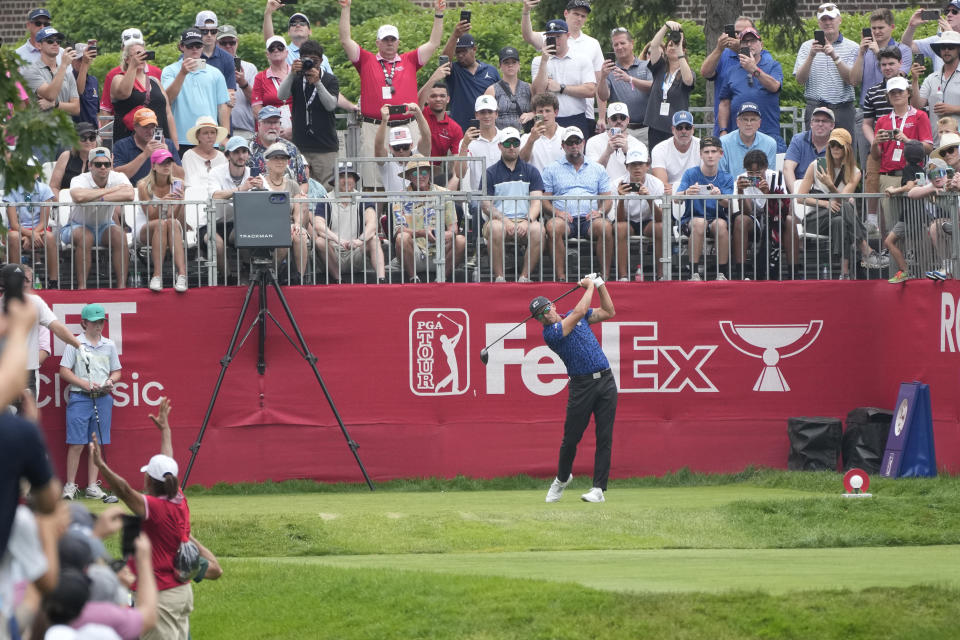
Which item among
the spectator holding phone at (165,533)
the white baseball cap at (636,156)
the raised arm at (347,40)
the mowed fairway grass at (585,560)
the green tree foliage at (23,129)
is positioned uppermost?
the raised arm at (347,40)

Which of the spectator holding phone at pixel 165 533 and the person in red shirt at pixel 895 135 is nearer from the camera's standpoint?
the spectator holding phone at pixel 165 533

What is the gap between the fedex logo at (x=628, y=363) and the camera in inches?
730

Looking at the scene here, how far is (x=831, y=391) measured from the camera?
1866 cm

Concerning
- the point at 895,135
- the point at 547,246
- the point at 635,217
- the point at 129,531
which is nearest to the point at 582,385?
the point at 547,246

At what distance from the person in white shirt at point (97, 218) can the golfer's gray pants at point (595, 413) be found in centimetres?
527

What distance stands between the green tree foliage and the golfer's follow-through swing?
5.88 meters

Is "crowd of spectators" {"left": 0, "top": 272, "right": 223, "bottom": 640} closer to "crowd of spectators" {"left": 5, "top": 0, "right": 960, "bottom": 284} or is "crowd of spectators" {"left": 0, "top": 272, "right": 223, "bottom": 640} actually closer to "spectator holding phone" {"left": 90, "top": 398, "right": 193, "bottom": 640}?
"spectator holding phone" {"left": 90, "top": 398, "right": 193, "bottom": 640}

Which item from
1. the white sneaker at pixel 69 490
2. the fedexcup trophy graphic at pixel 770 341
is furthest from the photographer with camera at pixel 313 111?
the fedexcup trophy graphic at pixel 770 341

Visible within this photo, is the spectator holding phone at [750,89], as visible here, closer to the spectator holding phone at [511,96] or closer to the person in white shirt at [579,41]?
the person in white shirt at [579,41]

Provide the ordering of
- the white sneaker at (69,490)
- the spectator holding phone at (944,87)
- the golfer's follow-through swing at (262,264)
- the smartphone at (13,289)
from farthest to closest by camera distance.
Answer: the spectator holding phone at (944,87) → the white sneaker at (69,490) → the golfer's follow-through swing at (262,264) → the smartphone at (13,289)

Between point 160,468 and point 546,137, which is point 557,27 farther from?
point 160,468

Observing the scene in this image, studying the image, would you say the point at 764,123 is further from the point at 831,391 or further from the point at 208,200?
the point at 208,200

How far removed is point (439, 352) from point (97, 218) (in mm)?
4002

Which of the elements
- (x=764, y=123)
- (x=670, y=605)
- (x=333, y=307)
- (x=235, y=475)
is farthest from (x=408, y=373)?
(x=670, y=605)
